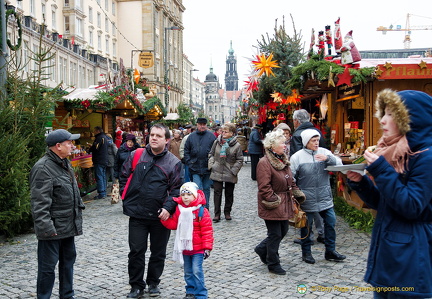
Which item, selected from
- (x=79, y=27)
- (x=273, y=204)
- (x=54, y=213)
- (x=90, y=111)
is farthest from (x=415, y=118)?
(x=79, y=27)

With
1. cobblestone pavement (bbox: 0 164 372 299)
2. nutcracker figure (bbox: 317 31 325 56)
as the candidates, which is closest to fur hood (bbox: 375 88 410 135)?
cobblestone pavement (bbox: 0 164 372 299)

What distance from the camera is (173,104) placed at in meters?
81.1

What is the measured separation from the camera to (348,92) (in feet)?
31.2

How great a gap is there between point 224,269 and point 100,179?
710 centimetres

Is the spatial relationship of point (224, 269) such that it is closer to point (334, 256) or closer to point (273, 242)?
point (273, 242)

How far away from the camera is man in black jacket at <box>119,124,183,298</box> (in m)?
4.66

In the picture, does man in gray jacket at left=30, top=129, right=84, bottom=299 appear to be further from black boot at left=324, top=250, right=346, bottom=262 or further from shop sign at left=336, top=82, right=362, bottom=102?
shop sign at left=336, top=82, right=362, bottom=102

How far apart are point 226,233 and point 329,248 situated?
229 centimetres

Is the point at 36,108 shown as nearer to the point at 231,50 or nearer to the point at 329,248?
the point at 329,248

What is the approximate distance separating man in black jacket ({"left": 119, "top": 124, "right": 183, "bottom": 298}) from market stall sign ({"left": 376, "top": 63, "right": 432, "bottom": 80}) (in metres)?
4.42

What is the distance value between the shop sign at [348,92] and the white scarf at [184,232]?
5524mm

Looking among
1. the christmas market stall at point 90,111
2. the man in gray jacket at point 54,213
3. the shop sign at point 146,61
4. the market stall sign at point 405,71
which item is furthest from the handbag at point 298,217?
the shop sign at point 146,61

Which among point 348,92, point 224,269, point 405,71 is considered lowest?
point 224,269

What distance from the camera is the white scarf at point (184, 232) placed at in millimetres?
4422
